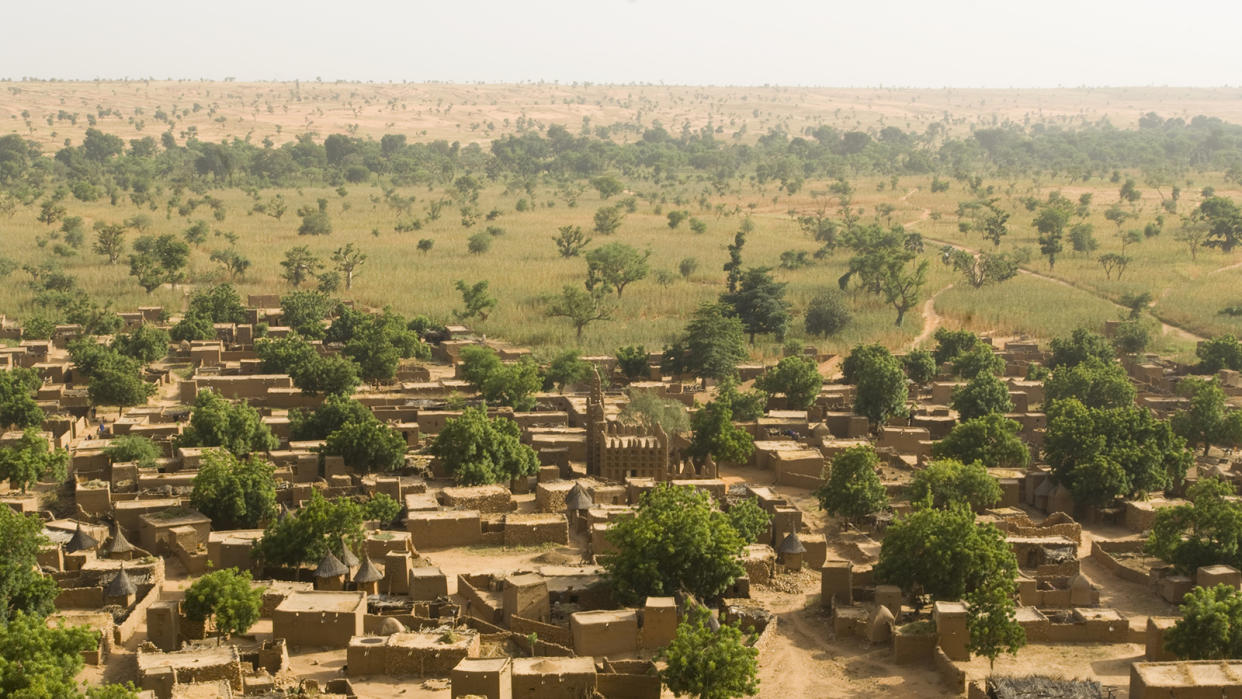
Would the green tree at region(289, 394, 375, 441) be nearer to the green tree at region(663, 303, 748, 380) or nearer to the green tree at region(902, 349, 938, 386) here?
the green tree at region(663, 303, 748, 380)

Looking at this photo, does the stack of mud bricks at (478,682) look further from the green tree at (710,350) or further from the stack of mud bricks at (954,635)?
the green tree at (710,350)

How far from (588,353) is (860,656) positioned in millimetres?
25345

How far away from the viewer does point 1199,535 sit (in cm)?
2875

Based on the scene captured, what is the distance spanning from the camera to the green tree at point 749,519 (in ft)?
96.1

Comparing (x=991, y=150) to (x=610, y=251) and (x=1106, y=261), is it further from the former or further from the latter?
(x=610, y=251)

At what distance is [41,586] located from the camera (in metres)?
24.7

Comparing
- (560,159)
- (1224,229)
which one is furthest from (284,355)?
(560,159)

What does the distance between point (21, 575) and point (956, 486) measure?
60.8 feet

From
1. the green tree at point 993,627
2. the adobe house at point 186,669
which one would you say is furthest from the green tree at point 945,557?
the adobe house at point 186,669

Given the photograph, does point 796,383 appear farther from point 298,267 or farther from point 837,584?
point 298,267

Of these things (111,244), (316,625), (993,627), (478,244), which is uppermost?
(111,244)

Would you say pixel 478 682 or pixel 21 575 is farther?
pixel 21 575

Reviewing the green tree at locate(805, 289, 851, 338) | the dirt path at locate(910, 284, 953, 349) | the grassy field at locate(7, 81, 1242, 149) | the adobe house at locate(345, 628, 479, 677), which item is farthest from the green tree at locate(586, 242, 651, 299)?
the grassy field at locate(7, 81, 1242, 149)

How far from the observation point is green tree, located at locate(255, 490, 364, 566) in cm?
2761
